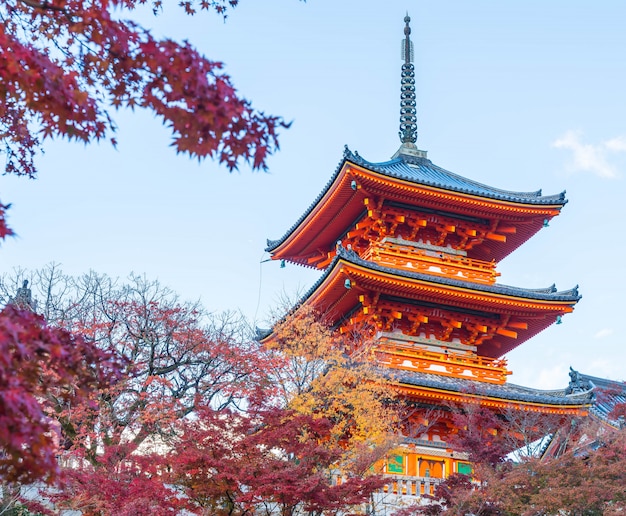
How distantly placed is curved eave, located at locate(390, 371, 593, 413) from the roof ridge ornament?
8.75 m

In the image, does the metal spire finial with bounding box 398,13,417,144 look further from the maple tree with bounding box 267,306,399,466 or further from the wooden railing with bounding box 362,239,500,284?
the maple tree with bounding box 267,306,399,466

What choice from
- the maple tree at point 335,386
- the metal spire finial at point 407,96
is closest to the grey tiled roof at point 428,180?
the metal spire finial at point 407,96

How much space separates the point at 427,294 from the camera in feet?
71.5

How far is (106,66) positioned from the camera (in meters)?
5.57

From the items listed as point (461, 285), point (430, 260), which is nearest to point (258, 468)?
point (461, 285)

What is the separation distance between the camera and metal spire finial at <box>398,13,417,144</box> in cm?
2828

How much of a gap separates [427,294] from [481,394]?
3.11 metres

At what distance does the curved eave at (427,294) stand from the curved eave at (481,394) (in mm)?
2159

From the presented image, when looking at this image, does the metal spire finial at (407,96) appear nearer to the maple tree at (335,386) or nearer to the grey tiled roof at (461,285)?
the grey tiled roof at (461,285)

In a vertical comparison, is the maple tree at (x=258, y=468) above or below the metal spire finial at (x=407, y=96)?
below

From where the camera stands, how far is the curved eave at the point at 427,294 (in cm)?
2106

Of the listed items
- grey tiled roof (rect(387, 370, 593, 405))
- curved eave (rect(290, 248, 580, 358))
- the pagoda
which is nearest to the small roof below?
grey tiled roof (rect(387, 370, 593, 405))

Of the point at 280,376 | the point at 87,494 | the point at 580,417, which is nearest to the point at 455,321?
the point at 580,417

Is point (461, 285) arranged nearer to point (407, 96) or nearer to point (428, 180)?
point (428, 180)
